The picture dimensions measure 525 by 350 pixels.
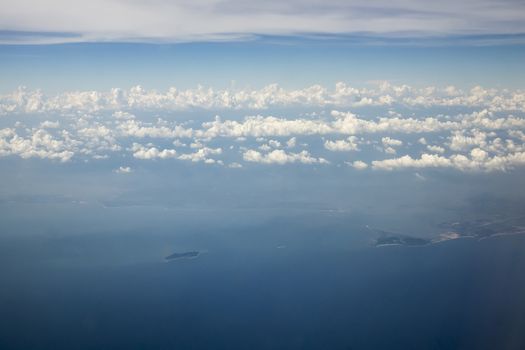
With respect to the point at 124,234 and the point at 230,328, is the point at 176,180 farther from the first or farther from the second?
the point at 230,328

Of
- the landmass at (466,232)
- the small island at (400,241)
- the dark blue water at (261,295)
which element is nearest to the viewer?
the dark blue water at (261,295)

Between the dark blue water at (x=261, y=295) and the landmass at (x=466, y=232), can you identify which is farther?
the landmass at (x=466, y=232)

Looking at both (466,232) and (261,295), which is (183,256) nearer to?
(261,295)

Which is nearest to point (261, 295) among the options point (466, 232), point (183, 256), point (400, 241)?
point (183, 256)

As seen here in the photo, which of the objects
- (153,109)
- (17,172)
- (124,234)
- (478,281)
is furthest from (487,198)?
(153,109)

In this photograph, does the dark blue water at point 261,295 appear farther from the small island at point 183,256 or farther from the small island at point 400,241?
the small island at point 400,241

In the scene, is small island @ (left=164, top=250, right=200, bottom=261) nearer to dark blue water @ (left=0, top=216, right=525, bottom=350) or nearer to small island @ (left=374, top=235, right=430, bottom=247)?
dark blue water @ (left=0, top=216, right=525, bottom=350)

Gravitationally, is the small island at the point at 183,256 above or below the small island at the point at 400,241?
above

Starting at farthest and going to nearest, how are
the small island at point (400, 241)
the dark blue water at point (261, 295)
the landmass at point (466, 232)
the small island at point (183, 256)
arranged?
the small island at point (400, 241), the landmass at point (466, 232), the small island at point (183, 256), the dark blue water at point (261, 295)

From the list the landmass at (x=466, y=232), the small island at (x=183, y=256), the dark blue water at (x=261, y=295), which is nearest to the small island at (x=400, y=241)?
the landmass at (x=466, y=232)
